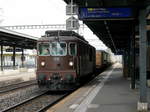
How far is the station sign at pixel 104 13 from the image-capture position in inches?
396

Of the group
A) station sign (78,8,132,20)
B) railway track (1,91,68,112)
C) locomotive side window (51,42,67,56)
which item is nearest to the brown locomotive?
locomotive side window (51,42,67,56)

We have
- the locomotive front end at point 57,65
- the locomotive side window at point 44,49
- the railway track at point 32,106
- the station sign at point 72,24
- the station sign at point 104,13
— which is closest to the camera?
the station sign at point 104,13

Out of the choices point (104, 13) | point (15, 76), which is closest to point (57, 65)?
point (104, 13)

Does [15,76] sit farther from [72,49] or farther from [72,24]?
[72,49]

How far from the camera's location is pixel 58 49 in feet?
50.6

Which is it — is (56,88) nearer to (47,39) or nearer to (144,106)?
(47,39)

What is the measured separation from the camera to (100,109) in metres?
9.21

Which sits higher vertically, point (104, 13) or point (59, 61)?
point (104, 13)

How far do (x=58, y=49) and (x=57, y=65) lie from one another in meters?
0.93

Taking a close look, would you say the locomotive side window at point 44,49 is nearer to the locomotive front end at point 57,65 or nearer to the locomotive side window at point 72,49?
the locomotive front end at point 57,65

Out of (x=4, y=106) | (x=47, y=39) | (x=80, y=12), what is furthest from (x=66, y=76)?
(x=80, y=12)

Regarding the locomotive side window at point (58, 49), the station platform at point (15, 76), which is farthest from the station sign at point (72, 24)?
the station platform at point (15, 76)

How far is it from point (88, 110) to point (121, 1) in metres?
4.94

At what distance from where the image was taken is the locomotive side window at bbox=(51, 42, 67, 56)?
50.1 feet
